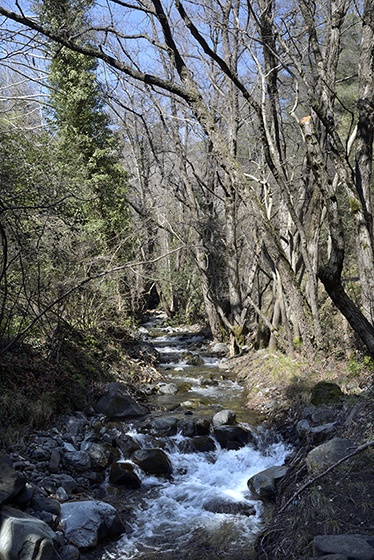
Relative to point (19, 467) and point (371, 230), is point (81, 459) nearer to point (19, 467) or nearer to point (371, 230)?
point (19, 467)

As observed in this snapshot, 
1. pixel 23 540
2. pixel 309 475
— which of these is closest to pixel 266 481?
pixel 309 475

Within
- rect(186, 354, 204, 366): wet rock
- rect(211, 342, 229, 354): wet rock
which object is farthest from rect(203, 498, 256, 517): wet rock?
rect(211, 342, 229, 354): wet rock

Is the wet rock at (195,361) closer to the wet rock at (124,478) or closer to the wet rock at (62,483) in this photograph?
the wet rock at (124,478)

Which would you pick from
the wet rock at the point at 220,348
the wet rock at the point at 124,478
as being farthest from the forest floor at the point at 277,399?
the wet rock at the point at 220,348

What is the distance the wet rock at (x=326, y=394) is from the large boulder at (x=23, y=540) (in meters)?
4.27

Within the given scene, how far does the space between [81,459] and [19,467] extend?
3.11ft

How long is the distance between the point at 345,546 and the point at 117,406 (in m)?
5.02

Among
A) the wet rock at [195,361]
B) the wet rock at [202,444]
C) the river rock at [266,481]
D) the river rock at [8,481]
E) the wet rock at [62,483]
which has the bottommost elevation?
the river rock at [266,481]

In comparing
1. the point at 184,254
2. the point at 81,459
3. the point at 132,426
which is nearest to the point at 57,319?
the point at 132,426

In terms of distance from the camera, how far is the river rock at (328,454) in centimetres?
454

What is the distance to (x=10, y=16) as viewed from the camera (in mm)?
7121

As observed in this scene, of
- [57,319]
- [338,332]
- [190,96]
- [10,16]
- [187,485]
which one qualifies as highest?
[10,16]

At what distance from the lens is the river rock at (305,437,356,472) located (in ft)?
14.9

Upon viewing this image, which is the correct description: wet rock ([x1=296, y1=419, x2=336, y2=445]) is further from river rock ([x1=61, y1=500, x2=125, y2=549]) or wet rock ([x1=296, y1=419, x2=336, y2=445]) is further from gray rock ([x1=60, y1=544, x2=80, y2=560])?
gray rock ([x1=60, y1=544, x2=80, y2=560])
